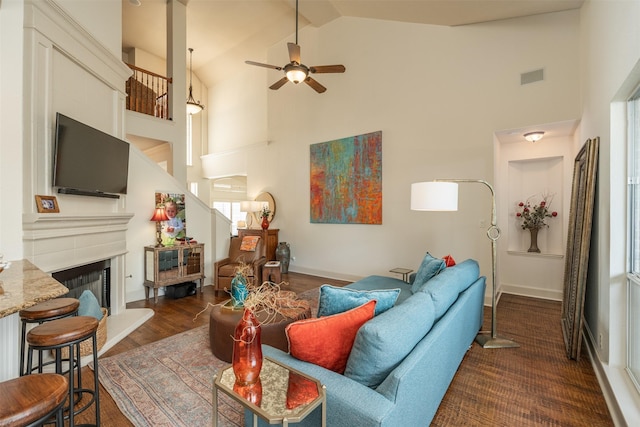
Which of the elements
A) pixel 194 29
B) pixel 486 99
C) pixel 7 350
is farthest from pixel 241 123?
pixel 7 350

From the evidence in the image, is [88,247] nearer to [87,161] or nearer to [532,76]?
[87,161]

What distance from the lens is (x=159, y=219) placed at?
15.2ft

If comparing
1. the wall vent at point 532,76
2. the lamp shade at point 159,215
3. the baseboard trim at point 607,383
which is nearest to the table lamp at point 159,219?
the lamp shade at point 159,215

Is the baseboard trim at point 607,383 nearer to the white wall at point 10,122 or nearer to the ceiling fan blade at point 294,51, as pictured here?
the white wall at point 10,122

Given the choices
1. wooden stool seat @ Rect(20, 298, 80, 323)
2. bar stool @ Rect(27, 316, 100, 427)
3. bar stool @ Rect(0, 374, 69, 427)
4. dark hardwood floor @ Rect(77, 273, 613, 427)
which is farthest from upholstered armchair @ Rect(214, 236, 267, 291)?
bar stool @ Rect(0, 374, 69, 427)

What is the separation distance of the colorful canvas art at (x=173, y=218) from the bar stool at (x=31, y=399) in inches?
154

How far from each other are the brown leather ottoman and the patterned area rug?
11 cm

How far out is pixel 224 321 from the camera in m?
2.75

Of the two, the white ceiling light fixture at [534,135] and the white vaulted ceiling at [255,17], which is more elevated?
the white vaulted ceiling at [255,17]

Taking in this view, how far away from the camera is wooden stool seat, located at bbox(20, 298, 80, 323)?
76.0 inches

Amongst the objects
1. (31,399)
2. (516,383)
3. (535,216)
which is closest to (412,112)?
(535,216)

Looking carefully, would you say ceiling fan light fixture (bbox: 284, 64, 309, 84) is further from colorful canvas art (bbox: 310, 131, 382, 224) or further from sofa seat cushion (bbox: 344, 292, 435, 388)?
sofa seat cushion (bbox: 344, 292, 435, 388)

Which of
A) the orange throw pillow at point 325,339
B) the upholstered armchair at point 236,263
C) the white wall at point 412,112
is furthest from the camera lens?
the upholstered armchair at point 236,263

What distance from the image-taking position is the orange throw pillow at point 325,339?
1.55 metres
